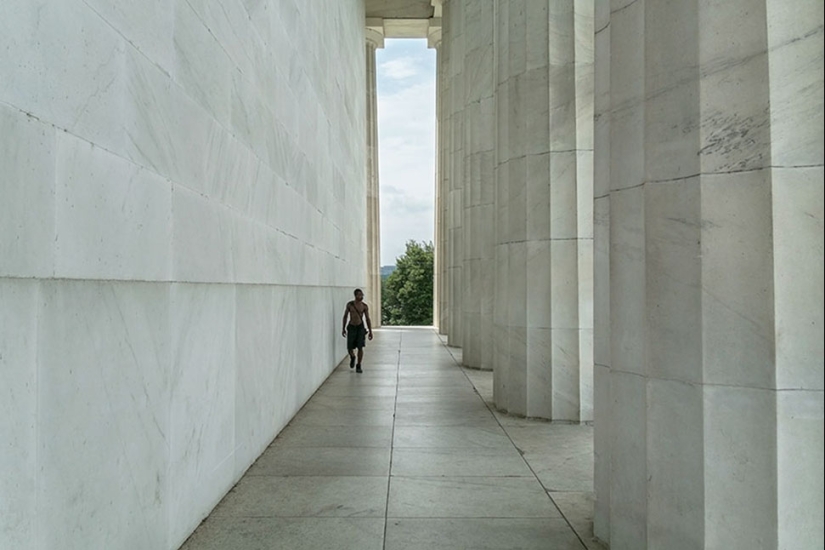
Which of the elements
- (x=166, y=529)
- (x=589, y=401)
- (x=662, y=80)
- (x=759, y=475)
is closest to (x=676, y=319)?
(x=759, y=475)

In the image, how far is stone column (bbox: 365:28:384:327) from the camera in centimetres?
3284

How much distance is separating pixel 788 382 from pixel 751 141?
1414 millimetres

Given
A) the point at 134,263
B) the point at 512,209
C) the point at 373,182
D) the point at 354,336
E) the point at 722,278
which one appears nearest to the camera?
the point at 722,278

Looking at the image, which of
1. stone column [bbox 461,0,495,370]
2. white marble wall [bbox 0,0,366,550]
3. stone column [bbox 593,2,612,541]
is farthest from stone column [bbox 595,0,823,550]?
stone column [bbox 461,0,495,370]

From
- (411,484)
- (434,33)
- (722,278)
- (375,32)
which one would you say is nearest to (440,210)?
(434,33)

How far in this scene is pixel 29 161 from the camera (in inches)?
128

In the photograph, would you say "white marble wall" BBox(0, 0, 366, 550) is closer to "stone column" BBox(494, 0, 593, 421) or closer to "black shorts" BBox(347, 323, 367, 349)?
"stone column" BBox(494, 0, 593, 421)

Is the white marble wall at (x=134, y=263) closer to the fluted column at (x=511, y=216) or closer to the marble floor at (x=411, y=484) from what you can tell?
the marble floor at (x=411, y=484)

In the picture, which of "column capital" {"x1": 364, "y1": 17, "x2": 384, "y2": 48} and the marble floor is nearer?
the marble floor

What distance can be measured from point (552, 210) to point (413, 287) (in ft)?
196

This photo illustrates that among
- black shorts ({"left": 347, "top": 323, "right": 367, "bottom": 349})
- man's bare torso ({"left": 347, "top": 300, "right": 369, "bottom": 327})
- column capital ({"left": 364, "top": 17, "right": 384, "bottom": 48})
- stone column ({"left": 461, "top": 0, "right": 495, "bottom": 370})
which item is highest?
column capital ({"left": 364, "top": 17, "right": 384, "bottom": 48})

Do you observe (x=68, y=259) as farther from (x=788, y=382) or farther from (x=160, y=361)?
(x=788, y=382)

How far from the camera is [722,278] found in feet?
13.5

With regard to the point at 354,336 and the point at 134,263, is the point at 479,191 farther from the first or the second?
the point at 134,263
